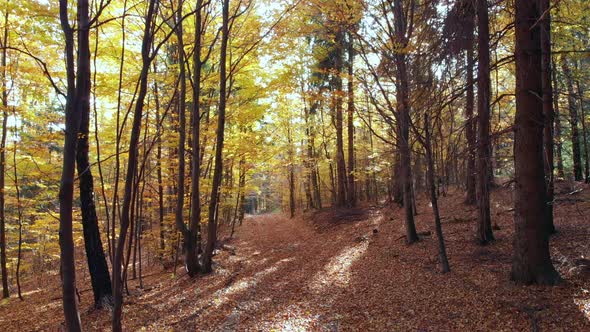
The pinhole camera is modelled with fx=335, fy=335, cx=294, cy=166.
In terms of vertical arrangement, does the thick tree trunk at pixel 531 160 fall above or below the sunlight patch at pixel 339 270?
above

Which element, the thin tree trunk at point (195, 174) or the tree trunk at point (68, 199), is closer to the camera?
the tree trunk at point (68, 199)

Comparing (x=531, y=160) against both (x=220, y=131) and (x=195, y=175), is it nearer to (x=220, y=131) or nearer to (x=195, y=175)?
(x=220, y=131)

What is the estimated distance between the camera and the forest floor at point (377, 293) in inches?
193

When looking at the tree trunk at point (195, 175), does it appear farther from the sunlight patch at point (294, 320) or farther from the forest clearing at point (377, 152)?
the sunlight patch at point (294, 320)

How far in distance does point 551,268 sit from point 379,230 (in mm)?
7596

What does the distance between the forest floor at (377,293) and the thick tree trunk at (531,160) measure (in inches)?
14.1

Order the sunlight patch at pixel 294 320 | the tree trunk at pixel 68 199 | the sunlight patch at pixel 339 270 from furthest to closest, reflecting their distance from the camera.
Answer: the sunlight patch at pixel 339 270 → the sunlight patch at pixel 294 320 → the tree trunk at pixel 68 199

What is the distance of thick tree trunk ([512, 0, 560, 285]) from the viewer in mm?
5172

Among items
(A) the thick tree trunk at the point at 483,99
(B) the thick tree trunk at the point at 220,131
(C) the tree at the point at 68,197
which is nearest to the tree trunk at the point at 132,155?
(C) the tree at the point at 68,197

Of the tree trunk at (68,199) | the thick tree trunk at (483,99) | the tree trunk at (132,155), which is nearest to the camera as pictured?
the tree trunk at (68,199)

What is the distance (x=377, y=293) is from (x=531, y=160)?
3.67 m

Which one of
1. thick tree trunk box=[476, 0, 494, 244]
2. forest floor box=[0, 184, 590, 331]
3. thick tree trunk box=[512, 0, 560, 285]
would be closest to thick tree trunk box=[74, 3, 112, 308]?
forest floor box=[0, 184, 590, 331]

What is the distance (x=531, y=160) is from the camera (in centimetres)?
521

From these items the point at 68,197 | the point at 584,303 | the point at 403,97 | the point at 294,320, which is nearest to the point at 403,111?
the point at 403,97
